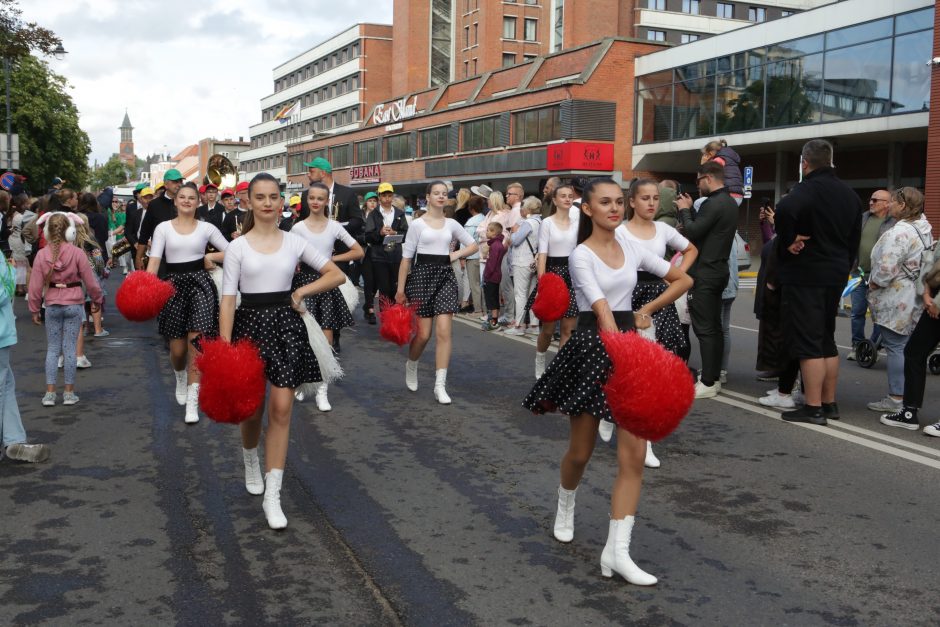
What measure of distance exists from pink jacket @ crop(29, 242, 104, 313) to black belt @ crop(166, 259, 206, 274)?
928 mm

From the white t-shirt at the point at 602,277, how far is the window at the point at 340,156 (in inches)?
2697

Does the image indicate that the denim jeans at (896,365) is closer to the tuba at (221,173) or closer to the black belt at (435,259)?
the black belt at (435,259)

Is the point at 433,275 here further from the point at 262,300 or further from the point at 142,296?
the point at 262,300

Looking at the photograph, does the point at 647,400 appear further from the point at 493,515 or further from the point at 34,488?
the point at 34,488

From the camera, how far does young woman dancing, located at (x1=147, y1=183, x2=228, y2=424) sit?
787 centimetres

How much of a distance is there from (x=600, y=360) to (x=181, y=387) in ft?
17.4

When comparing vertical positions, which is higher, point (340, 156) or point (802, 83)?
point (802, 83)

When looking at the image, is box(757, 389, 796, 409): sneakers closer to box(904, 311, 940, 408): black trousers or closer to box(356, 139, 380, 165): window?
box(904, 311, 940, 408): black trousers

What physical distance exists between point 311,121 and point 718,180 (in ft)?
297

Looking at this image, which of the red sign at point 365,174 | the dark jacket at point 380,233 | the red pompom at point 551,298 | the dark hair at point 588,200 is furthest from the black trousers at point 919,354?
the red sign at point 365,174

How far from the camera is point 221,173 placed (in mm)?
15516

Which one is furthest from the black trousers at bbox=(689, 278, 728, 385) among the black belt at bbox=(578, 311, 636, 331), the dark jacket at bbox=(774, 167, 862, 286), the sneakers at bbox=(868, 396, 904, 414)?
the black belt at bbox=(578, 311, 636, 331)

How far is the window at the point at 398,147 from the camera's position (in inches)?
2383

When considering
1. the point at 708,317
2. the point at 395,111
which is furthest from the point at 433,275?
the point at 395,111
